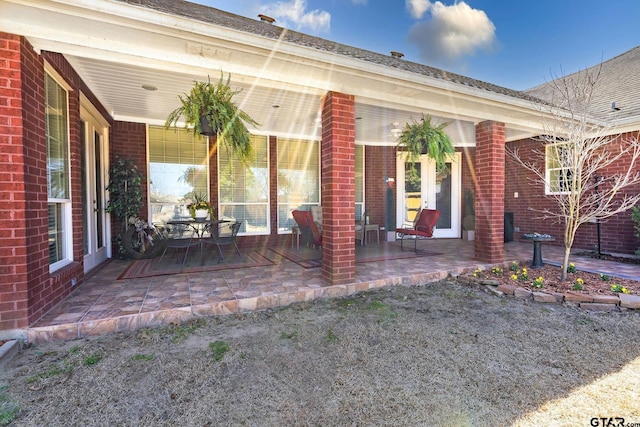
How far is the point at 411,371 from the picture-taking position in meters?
2.10

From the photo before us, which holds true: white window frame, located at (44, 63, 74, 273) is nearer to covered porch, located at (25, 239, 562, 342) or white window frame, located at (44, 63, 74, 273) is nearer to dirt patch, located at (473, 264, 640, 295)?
covered porch, located at (25, 239, 562, 342)

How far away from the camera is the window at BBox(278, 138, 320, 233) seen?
707 centimetres

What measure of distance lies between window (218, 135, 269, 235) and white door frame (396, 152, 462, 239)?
3.51 metres

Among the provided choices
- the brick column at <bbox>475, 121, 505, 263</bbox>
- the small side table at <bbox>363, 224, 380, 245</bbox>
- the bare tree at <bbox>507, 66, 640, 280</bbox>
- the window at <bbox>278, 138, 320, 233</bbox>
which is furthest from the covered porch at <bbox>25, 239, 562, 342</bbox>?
the window at <bbox>278, 138, 320, 233</bbox>

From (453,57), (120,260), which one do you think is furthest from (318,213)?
(453,57)

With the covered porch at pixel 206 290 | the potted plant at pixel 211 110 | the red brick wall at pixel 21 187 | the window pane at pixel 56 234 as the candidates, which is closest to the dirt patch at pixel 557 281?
the covered porch at pixel 206 290

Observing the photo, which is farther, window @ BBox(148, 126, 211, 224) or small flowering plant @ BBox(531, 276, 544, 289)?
window @ BBox(148, 126, 211, 224)

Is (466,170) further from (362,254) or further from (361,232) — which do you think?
(362,254)

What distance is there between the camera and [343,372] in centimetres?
209

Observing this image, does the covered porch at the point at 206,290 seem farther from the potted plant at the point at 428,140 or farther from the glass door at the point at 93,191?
the potted plant at the point at 428,140

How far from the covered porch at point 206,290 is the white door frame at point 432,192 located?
2.72 metres

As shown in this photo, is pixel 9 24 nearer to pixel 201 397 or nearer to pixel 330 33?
pixel 201 397

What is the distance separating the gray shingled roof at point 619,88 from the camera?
216 inches

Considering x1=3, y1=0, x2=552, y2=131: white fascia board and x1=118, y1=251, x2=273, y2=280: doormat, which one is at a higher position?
x1=3, y1=0, x2=552, y2=131: white fascia board
